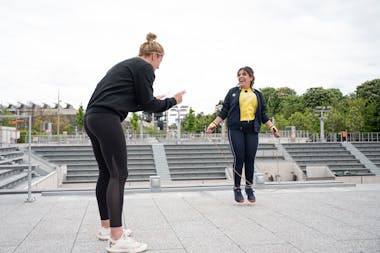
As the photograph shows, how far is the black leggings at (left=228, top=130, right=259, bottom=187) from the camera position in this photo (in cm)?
421

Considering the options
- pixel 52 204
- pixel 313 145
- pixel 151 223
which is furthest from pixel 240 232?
pixel 313 145

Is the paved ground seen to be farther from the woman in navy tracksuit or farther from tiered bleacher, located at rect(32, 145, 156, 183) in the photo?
tiered bleacher, located at rect(32, 145, 156, 183)

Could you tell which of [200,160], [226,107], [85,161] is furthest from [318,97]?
[226,107]

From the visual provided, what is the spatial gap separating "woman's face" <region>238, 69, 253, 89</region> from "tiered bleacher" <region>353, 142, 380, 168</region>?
2044 cm

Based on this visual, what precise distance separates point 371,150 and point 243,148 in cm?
2358

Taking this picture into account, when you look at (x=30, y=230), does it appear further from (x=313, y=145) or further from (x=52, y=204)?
(x=313, y=145)

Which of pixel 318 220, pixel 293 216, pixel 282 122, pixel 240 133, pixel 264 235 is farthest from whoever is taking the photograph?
pixel 282 122

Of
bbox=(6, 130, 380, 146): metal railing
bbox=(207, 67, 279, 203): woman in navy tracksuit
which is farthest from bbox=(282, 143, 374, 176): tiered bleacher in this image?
bbox=(207, 67, 279, 203): woman in navy tracksuit

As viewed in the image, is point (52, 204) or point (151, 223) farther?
point (52, 204)

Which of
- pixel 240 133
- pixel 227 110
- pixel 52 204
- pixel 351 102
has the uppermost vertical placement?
pixel 351 102

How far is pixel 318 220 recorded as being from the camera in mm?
3164

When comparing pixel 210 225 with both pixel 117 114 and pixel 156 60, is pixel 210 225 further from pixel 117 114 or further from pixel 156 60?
pixel 156 60

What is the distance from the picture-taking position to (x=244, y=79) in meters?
4.37

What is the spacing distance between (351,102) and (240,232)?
45991 millimetres
